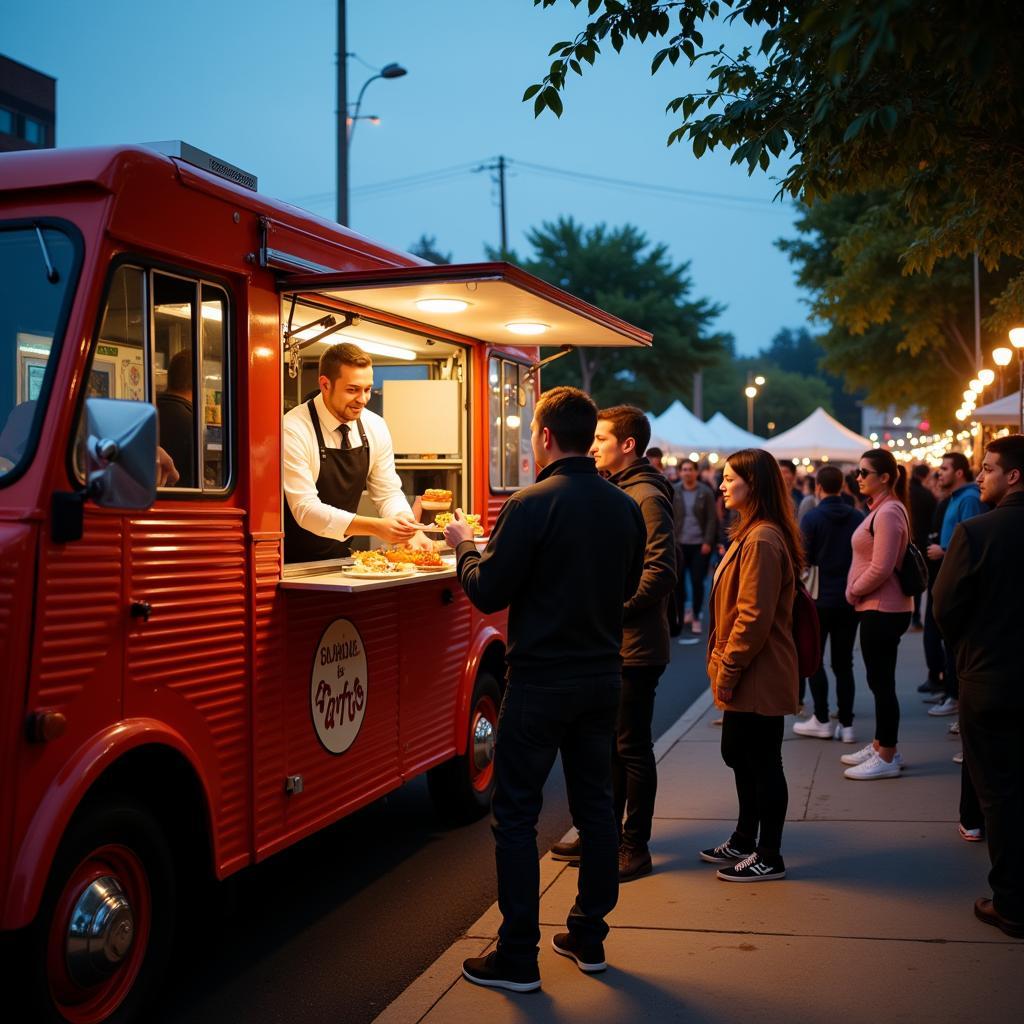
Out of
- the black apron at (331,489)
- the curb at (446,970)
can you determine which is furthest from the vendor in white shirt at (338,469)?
the curb at (446,970)

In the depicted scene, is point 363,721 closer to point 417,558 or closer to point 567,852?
point 417,558

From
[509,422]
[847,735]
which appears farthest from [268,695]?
[847,735]

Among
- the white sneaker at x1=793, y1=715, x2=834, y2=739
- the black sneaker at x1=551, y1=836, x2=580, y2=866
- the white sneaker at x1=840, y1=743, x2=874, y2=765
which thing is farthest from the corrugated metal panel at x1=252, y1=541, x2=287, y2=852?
the white sneaker at x1=793, y1=715, x2=834, y2=739

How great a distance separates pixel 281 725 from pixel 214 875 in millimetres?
711

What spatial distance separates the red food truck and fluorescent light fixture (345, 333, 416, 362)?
2.88 ft

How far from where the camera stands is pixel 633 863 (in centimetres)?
604

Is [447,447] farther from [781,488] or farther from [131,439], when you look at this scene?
[131,439]

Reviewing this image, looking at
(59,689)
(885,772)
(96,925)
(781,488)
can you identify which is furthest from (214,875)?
(885,772)

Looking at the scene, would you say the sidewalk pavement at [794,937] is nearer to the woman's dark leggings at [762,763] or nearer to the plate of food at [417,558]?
the woman's dark leggings at [762,763]

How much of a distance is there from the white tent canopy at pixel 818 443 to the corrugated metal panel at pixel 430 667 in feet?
92.0

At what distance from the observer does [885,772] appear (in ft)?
26.6

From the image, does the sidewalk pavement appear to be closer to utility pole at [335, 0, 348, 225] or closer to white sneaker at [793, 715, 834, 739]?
white sneaker at [793, 715, 834, 739]

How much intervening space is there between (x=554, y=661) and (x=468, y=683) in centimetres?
273

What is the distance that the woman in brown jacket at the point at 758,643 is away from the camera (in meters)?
5.71
